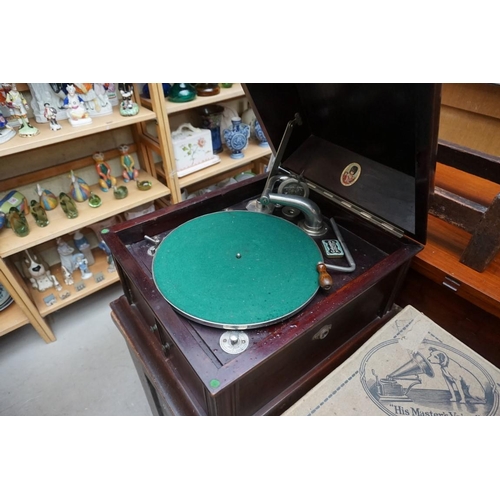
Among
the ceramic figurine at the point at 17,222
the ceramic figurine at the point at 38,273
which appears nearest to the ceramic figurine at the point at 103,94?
the ceramic figurine at the point at 17,222

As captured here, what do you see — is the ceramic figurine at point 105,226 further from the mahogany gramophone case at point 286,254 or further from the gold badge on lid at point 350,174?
the gold badge on lid at point 350,174

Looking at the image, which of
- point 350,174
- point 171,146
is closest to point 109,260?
point 171,146

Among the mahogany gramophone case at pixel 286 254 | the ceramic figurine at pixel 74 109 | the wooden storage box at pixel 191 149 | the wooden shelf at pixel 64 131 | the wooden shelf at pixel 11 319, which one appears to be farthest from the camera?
the wooden storage box at pixel 191 149

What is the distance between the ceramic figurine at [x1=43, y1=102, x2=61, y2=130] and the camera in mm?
1320

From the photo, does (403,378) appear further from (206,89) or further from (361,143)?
(206,89)

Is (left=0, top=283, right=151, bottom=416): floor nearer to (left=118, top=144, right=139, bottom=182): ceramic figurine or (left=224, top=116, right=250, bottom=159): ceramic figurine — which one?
(left=118, top=144, right=139, bottom=182): ceramic figurine

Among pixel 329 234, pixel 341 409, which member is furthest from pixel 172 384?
pixel 329 234

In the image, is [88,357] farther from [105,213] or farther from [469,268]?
[469,268]

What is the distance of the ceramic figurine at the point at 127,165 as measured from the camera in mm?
1736

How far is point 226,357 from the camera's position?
2.18ft

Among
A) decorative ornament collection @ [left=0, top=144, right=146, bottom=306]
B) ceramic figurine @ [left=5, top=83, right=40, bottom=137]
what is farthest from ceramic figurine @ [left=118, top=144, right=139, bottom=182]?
ceramic figurine @ [left=5, top=83, right=40, bottom=137]

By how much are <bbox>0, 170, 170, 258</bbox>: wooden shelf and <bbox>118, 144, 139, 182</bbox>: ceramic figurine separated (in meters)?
0.04

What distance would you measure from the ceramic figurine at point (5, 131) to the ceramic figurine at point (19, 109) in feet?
0.10

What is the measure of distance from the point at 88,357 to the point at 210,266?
4.23 ft
